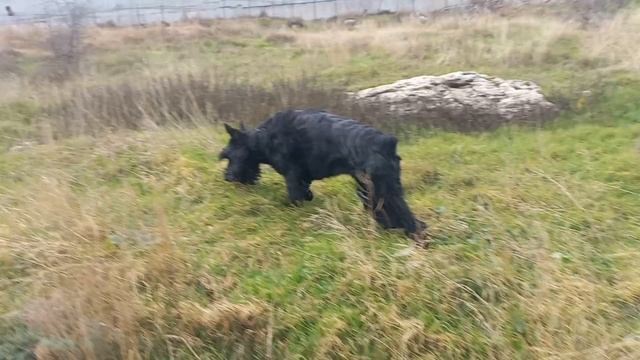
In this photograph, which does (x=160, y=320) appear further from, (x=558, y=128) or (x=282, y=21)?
(x=282, y=21)

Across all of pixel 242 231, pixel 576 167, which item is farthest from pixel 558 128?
pixel 242 231

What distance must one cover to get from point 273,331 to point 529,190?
128 inches

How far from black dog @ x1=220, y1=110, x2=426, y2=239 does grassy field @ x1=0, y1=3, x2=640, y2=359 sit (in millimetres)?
214

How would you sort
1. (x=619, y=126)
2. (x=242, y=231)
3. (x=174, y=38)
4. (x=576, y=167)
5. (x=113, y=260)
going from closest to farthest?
(x=113, y=260)
(x=242, y=231)
(x=576, y=167)
(x=619, y=126)
(x=174, y=38)

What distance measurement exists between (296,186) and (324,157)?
19.8 inches

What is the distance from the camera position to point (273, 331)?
5.45 meters

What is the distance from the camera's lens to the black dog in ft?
20.4

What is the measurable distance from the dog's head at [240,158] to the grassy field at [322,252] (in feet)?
0.53

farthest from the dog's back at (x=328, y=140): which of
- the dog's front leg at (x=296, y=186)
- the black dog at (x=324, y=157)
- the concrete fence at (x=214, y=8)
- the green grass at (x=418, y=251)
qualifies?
the concrete fence at (x=214, y=8)

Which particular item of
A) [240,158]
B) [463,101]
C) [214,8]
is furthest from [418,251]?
[214,8]

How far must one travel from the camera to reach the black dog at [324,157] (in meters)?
6.23

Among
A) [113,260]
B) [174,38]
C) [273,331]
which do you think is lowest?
[273,331]

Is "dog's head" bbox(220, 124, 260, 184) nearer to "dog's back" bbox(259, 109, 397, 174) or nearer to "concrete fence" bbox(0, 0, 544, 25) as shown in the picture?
"dog's back" bbox(259, 109, 397, 174)

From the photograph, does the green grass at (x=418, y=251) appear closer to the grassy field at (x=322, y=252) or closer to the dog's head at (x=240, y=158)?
the grassy field at (x=322, y=252)
